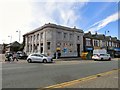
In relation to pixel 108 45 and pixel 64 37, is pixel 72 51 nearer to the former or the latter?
pixel 64 37

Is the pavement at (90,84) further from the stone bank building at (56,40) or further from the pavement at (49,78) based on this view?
the stone bank building at (56,40)

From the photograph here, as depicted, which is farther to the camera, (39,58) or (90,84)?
(39,58)

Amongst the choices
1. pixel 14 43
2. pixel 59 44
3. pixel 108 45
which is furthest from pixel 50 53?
pixel 14 43

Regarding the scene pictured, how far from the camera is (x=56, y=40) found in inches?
2016

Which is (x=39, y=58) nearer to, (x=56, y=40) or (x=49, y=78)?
(x=49, y=78)

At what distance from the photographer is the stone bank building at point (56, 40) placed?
5059 cm

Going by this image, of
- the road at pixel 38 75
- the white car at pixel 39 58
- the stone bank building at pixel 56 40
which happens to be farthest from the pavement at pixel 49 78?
the stone bank building at pixel 56 40

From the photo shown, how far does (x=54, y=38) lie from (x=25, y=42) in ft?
61.2

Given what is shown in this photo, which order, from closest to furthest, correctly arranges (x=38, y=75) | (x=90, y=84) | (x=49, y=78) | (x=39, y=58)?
(x=90, y=84)
(x=49, y=78)
(x=38, y=75)
(x=39, y=58)

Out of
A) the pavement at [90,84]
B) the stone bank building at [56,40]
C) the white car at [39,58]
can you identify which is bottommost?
the pavement at [90,84]

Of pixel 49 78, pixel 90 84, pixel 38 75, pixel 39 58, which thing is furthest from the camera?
pixel 39 58

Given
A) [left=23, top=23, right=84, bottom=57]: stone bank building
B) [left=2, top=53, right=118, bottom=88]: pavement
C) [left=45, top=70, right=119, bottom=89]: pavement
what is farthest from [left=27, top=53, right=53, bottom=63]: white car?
[left=45, top=70, right=119, bottom=89]: pavement

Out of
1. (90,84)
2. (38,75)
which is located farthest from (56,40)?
(90,84)

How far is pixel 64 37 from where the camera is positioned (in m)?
54.3
